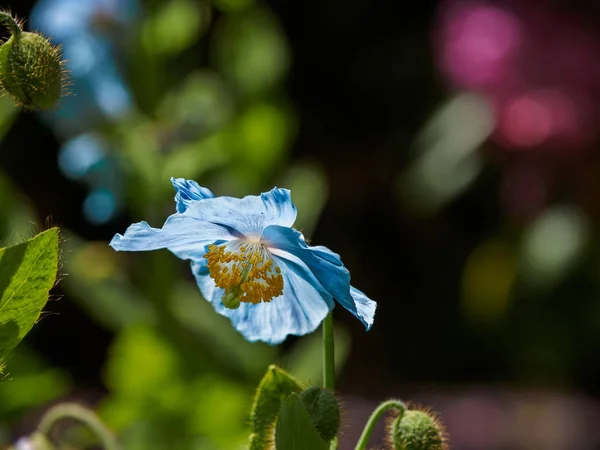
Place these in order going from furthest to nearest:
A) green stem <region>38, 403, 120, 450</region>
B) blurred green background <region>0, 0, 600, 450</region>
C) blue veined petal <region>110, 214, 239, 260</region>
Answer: blurred green background <region>0, 0, 600, 450</region> < green stem <region>38, 403, 120, 450</region> < blue veined petal <region>110, 214, 239, 260</region>

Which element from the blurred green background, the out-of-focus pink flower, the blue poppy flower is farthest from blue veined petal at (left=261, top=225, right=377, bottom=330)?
the out-of-focus pink flower

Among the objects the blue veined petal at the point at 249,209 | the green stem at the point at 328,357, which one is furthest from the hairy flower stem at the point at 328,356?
the blue veined petal at the point at 249,209

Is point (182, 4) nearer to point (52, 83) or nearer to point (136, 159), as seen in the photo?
point (136, 159)

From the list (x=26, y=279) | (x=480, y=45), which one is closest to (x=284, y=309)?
A: (x=26, y=279)

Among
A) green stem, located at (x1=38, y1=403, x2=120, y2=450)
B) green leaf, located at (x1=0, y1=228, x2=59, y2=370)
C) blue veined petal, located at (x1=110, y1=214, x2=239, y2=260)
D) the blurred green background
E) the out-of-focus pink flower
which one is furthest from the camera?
the out-of-focus pink flower

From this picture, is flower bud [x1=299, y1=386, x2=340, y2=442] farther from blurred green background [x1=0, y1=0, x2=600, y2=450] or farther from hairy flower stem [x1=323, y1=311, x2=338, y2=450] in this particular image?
blurred green background [x1=0, y1=0, x2=600, y2=450]

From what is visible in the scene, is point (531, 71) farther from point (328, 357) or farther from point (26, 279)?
point (26, 279)
